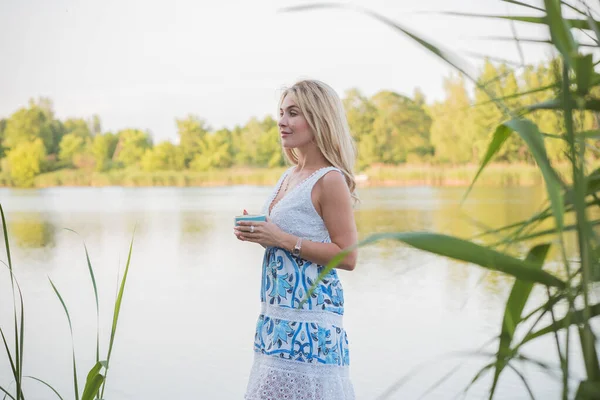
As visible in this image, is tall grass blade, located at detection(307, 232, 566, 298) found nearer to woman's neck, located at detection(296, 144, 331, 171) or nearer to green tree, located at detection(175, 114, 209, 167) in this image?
woman's neck, located at detection(296, 144, 331, 171)

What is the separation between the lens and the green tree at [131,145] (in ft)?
133

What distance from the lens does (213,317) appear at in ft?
19.4

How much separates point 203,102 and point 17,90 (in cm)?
928

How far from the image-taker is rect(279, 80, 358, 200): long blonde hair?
199cm

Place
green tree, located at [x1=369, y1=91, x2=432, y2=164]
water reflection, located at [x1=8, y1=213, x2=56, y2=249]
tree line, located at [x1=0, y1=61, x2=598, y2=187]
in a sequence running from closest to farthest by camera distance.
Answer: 1. water reflection, located at [x1=8, y1=213, x2=56, y2=249]
2. tree line, located at [x1=0, y1=61, x2=598, y2=187]
3. green tree, located at [x1=369, y1=91, x2=432, y2=164]

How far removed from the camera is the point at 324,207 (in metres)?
1.98

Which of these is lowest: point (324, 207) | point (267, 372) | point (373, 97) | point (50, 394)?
point (50, 394)

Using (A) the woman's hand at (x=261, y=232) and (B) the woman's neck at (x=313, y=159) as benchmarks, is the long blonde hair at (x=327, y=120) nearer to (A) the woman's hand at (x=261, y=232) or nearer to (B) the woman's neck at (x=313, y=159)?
(B) the woman's neck at (x=313, y=159)

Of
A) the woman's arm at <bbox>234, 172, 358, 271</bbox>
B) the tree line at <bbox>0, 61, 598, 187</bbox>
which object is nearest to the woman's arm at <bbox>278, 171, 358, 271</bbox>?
the woman's arm at <bbox>234, 172, 358, 271</bbox>

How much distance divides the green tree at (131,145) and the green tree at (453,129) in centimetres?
1411

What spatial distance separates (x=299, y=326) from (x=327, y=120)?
0.50 m

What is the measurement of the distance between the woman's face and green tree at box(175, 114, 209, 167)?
38.3 meters

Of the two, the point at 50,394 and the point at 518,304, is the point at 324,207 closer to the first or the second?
the point at 518,304

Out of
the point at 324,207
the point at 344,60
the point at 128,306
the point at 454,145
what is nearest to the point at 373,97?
the point at 344,60
